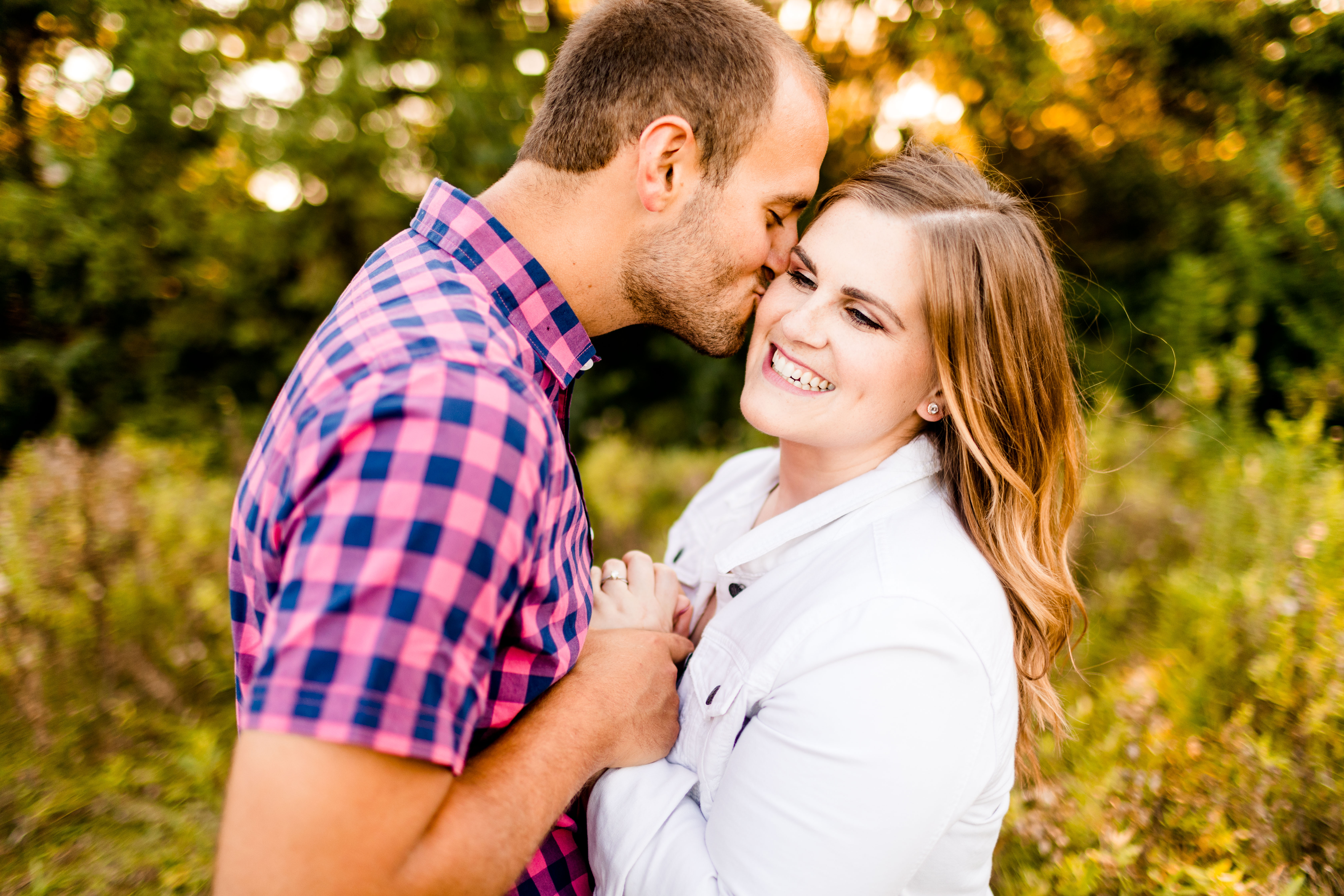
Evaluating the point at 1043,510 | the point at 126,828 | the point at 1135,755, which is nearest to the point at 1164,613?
the point at 1135,755

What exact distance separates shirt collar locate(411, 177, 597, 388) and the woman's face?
0.54 meters

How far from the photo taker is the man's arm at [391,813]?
3.21 ft

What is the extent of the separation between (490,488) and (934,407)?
A: 1332 millimetres

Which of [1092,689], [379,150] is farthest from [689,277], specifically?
[379,150]

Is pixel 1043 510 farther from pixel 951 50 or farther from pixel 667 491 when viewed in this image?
pixel 951 50

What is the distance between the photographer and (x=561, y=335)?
165cm

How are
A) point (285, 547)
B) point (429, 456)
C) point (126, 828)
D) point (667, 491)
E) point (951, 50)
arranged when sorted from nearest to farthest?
point (429, 456), point (285, 547), point (126, 828), point (667, 491), point (951, 50)

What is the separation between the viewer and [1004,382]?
1960 millimetres

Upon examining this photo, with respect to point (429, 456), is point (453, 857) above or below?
below

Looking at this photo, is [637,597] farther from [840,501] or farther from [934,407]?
[934,407]

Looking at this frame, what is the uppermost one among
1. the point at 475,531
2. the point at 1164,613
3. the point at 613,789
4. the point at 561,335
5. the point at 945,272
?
the point at 945,272

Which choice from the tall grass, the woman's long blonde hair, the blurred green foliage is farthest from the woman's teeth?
the blurred green foliage

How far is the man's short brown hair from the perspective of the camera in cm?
177

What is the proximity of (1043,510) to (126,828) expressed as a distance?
11.3ft
